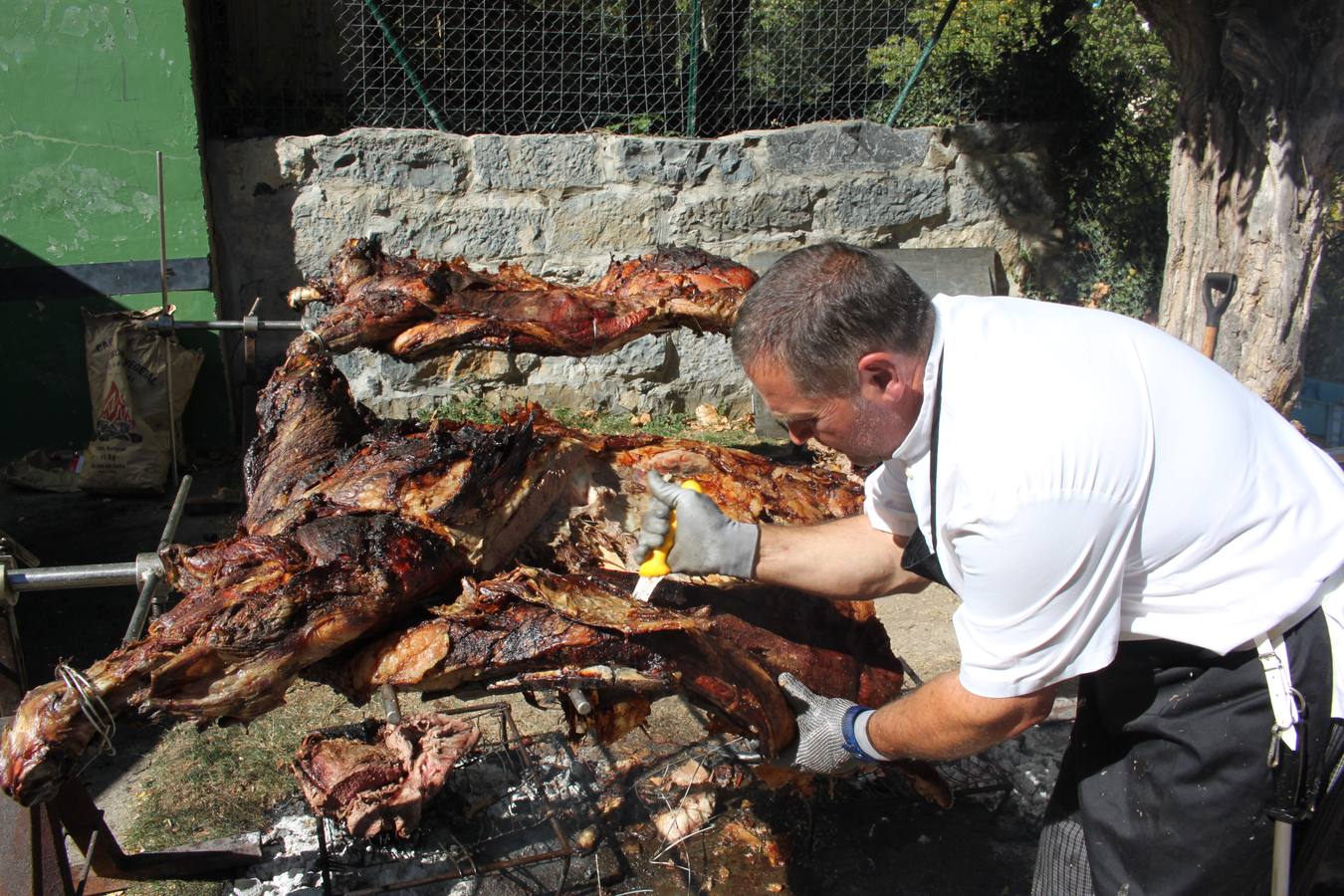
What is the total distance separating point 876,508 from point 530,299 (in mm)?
1730

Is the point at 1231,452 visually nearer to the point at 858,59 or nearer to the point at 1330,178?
the point at 1330,178

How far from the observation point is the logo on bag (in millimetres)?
6000

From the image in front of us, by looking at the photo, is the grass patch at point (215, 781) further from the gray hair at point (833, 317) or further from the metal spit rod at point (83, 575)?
the gray hair at point (833, 317)

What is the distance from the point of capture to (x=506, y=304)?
3709mm

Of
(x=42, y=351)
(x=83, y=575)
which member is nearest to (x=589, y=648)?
(x=83, y=575)

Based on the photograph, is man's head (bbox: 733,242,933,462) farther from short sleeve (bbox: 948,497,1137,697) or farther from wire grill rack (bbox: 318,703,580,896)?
wire grill rack (bbox: 318,703,580,896)

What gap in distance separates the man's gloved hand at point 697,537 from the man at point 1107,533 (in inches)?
21.1

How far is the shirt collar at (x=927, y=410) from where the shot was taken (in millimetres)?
1894

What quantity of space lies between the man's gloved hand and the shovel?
133 inches

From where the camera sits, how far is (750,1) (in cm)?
702

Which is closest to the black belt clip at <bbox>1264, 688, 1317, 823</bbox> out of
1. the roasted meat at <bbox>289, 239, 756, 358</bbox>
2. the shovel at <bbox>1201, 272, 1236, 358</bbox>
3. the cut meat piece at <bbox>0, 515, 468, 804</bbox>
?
the cut meat piece at <bbox>0, 515, 468, 804</bbox>

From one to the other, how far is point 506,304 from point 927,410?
2.16 m

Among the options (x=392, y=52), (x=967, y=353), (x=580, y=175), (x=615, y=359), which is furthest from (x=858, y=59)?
(x=967, y=353)

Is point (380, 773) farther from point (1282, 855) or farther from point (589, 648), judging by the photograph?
point (1282, 855)
